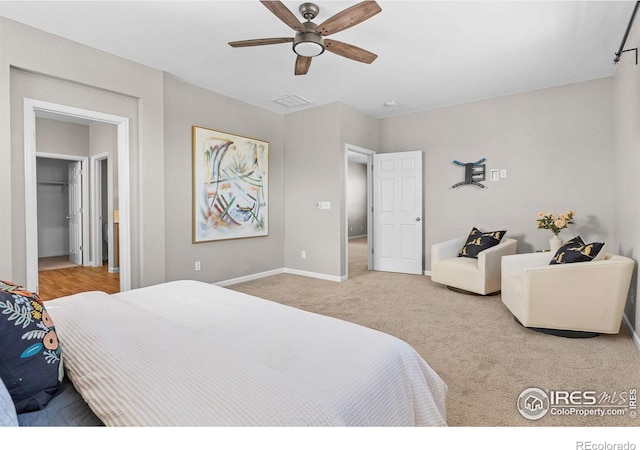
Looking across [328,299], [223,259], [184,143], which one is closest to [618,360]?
[328,299]

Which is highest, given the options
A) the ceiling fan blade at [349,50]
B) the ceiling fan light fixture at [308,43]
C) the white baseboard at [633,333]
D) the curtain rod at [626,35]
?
the curtain rod at [626,35]

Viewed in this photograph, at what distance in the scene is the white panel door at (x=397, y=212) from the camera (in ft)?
17.1

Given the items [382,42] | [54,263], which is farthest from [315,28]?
[54,263]

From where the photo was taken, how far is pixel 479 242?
4293 mm

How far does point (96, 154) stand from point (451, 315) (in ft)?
19.6

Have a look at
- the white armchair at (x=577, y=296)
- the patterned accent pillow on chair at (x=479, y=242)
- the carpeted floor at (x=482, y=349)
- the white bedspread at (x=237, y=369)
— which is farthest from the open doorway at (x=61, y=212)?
the white armchair at (x=577, y=296)

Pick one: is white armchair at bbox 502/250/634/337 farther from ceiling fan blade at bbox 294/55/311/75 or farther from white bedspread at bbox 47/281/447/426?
ceiling fan blade at bbox 294/55/311/75

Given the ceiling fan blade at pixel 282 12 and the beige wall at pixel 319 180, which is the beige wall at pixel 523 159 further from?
the ceiling fan blade at pixel 282 12

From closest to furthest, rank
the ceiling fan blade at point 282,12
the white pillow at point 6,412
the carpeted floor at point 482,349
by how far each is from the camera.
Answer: the white pillow at point 6,412, the carpeted floor at point 482,349, the ceiling fan blade at point 282,12

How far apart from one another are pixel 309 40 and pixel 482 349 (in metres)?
2.60

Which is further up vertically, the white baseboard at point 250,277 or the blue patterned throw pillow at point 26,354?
the blue patterned throw pillow at point 26,354

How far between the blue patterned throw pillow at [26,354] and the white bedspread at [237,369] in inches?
2.8

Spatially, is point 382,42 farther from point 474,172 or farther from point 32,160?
point 32,160

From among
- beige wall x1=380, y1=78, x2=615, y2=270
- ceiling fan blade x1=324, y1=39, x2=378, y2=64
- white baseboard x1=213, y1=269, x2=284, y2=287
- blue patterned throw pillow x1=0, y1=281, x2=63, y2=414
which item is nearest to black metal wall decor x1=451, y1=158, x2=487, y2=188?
beige wall x1=380, y1=78, x2=615, y2=270
